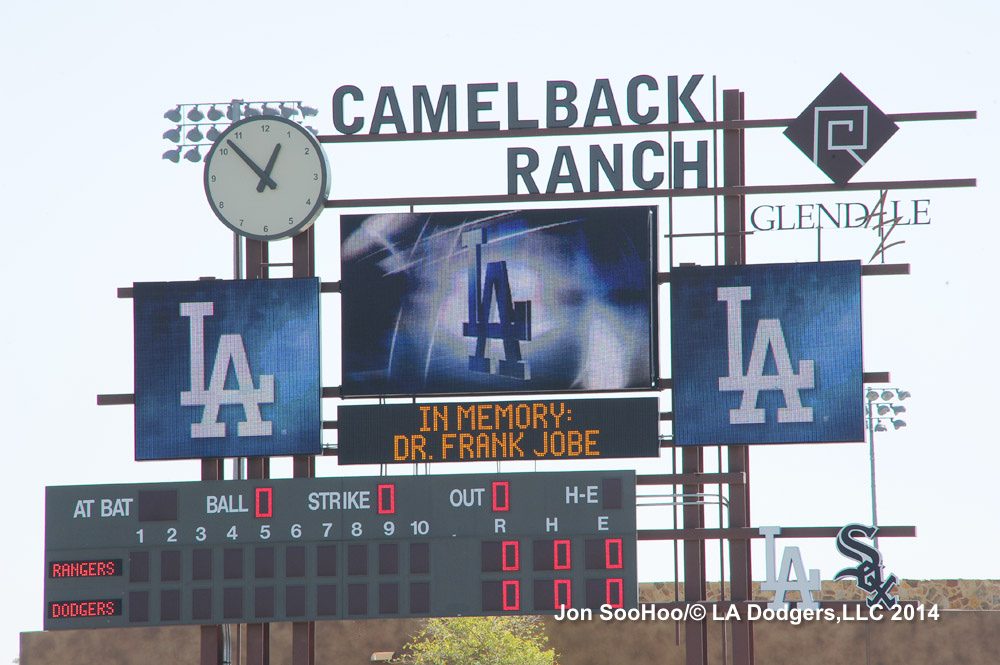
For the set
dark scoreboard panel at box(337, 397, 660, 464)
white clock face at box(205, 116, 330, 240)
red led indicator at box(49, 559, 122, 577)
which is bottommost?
red led indicator at box(49, 559, 122, 577)

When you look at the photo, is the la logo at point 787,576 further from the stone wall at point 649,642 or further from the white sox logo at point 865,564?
the stone wall at point 649,642

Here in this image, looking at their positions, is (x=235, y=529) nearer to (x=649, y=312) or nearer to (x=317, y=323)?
(x=317, y=323)

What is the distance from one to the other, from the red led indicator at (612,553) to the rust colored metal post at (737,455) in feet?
6.83

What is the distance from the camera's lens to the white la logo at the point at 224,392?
22281 millimetres

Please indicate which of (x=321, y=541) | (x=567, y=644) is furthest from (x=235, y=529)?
(x=567, y=644)

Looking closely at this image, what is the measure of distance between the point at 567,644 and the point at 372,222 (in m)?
14.7

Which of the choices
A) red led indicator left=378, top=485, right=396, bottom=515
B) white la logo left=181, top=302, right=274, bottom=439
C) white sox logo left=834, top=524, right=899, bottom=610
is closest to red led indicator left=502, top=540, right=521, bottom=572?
red led indicator left=378, top=485, right=396, bottom=515

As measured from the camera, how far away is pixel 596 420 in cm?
2156

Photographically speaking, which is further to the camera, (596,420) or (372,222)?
(372,222)

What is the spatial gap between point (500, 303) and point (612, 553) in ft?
13.2

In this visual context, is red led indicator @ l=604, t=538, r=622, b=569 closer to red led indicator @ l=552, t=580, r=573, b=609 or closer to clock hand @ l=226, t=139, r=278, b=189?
red led indicator @ l=552, t=580, r=573, b=609

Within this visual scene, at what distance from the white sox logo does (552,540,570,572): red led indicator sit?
416cm

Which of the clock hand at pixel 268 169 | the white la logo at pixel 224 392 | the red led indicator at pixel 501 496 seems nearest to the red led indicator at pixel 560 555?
the red led indicator at pixel 501 496

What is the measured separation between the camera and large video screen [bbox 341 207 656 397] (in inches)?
875
